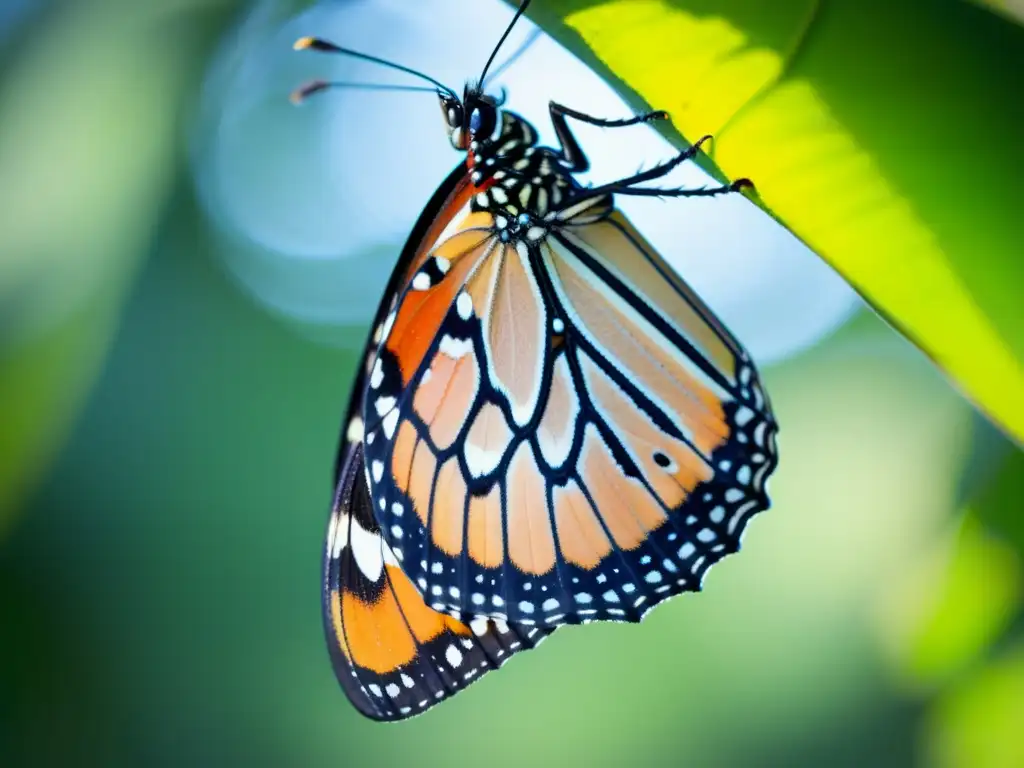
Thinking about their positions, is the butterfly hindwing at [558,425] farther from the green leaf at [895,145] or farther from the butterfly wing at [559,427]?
the green leaf at [895,145]

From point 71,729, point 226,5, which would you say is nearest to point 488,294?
point 226,5

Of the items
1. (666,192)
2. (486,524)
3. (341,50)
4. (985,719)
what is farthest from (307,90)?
(985,719)

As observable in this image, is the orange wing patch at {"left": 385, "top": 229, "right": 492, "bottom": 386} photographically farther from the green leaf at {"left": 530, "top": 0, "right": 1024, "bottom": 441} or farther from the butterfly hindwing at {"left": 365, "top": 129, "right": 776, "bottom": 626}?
the green leaf at {"left": 530, "top": 0, "right": 1024, "bottom": 441}

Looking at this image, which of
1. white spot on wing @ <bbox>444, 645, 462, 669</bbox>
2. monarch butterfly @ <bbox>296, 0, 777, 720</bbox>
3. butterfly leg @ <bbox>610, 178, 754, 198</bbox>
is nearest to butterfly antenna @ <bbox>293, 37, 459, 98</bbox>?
monarch butterfly @ <bbox>296, 0, 777, 720</bbox>

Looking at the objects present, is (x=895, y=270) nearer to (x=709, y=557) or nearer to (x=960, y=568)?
(x=709, y=557)

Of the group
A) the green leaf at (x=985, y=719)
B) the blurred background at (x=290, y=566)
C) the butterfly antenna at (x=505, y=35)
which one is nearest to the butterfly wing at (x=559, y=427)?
the butterfly antenna at (x=505, y=35)

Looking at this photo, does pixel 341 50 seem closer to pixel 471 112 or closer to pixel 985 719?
pixel 471 112
